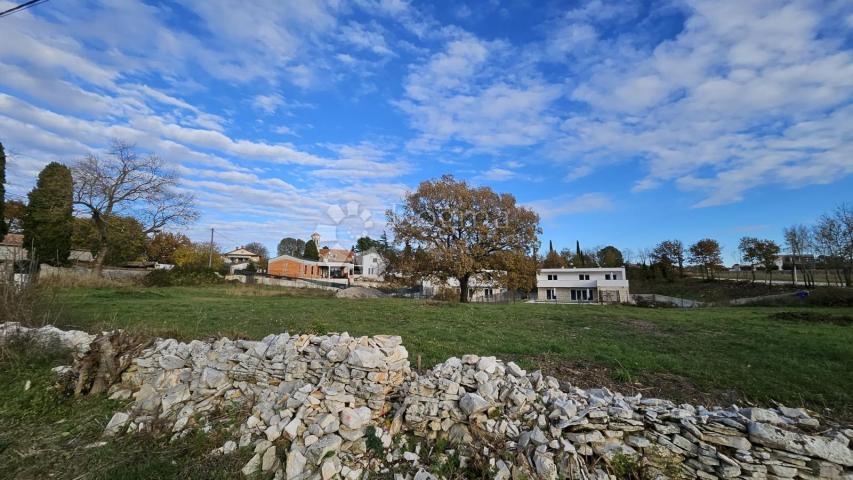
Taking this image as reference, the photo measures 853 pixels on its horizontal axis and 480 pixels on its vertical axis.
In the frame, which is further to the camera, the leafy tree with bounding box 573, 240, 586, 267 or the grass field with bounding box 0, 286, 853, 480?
the leafy tree with bounding box 573, 240, 586, 267

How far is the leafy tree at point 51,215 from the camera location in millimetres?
26281

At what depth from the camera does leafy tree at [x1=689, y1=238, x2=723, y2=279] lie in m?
45.5

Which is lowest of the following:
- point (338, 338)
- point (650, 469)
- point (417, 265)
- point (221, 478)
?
point (221, 478)

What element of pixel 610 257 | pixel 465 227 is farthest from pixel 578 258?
pixel 465 227

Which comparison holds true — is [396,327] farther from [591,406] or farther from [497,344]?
[591,406]

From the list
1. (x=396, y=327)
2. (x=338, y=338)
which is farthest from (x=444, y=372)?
(x=396, y=327)

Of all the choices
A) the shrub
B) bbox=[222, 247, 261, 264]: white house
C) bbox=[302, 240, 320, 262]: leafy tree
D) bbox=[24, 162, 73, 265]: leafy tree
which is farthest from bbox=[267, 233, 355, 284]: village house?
bbox=[24, 162, 73, 265]: leafy tree

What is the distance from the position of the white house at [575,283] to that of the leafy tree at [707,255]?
36.8ft

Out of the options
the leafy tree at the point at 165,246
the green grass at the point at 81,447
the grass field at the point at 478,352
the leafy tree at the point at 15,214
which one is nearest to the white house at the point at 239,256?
the leafy tree at the point at 165,246

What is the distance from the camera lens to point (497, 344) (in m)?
8.29

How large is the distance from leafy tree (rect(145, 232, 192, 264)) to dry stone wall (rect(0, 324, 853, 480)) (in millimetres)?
56859

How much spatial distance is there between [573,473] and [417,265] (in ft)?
A: 74.7

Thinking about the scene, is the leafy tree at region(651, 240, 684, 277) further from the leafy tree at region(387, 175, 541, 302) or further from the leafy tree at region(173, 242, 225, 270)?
the leafy tree at region(173, 242, 225, 270)

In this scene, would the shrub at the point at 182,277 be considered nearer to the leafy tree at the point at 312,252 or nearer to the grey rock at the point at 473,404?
the grey rock at the point at 473,404
